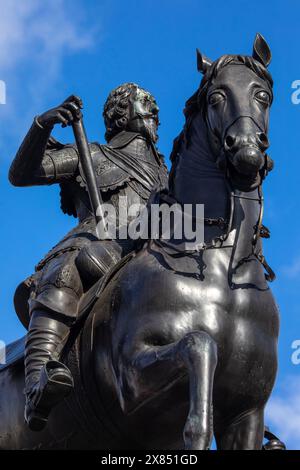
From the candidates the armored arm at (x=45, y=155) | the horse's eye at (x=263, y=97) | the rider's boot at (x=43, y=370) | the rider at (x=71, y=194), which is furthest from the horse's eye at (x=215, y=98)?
the rider's boot at (x=43, y=370)

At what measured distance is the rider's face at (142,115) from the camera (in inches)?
454

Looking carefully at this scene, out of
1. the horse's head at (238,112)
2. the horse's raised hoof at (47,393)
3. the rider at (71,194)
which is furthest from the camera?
the rider at (71,194)

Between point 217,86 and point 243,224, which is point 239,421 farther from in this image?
point 217,86

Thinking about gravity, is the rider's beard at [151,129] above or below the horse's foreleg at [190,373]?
above

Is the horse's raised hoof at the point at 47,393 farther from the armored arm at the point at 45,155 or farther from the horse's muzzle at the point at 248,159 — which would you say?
the armored arm at the point at 45,155

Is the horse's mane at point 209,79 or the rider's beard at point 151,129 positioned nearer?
the horse's mane at point 209,79

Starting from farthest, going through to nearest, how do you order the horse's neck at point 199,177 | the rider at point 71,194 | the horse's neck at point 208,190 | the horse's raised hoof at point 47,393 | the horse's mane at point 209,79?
the rider at point 71,194 < the horse's mane at point 209,79 < the horse's neck at point 199,177 < the horse's neck at point 208,190 < the horse's raised hoof at point 47,393

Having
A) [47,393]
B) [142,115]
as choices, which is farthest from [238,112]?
[142,115]

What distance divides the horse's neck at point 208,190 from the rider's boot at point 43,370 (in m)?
1.52

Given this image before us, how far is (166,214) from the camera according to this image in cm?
934

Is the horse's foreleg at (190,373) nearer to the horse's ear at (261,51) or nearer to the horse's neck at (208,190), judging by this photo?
the horse's neck at (208,190)

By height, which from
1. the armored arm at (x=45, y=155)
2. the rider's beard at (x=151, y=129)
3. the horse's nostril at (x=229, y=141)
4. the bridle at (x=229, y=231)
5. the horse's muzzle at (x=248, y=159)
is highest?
the rider's beard at (x=151, y=129)

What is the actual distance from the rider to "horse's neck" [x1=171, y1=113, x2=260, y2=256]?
97 cm

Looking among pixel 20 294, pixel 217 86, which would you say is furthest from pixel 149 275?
pixel 20 294
